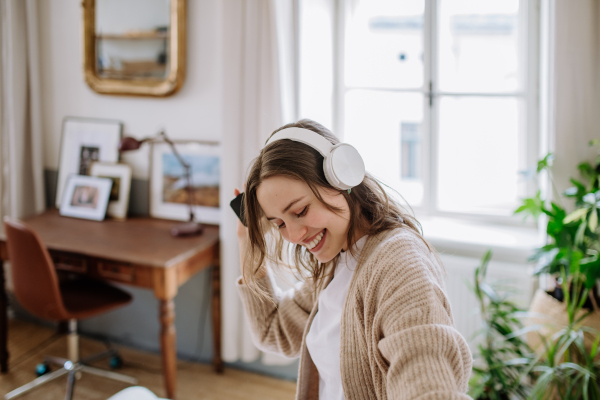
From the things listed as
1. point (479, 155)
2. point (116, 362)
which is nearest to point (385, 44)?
point (479, 155)

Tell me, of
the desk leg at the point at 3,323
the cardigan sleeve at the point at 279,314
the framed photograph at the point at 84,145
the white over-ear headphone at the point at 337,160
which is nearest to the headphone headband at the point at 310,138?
the white over-ear headphone at the point at 337,160

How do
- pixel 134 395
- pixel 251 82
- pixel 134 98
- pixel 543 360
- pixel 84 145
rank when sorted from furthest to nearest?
pixel 84 145, pixel 134 98, pixel 251 82, pixel 543 360, pixel 134 395

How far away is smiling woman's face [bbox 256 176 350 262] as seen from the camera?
1000 mm

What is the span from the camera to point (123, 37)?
2742 millimetres

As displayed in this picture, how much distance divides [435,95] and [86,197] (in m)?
1.85

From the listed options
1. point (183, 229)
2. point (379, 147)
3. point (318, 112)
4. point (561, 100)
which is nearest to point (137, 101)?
point (183, 229)

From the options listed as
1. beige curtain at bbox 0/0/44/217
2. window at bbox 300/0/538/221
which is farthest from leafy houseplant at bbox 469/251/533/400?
beige curtain at bbox 0/0/44/217

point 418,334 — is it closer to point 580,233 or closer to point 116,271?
point 580,233

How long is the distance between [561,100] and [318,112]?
103 cm

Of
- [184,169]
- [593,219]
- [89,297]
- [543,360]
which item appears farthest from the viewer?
[184,169]

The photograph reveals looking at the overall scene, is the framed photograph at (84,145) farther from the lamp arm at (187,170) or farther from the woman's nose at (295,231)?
the woman's nose at (295,231)

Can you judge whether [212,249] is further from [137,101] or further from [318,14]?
[318,14]

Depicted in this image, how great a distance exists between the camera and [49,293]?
2.22m

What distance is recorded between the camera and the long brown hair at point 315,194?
997 millimetres
